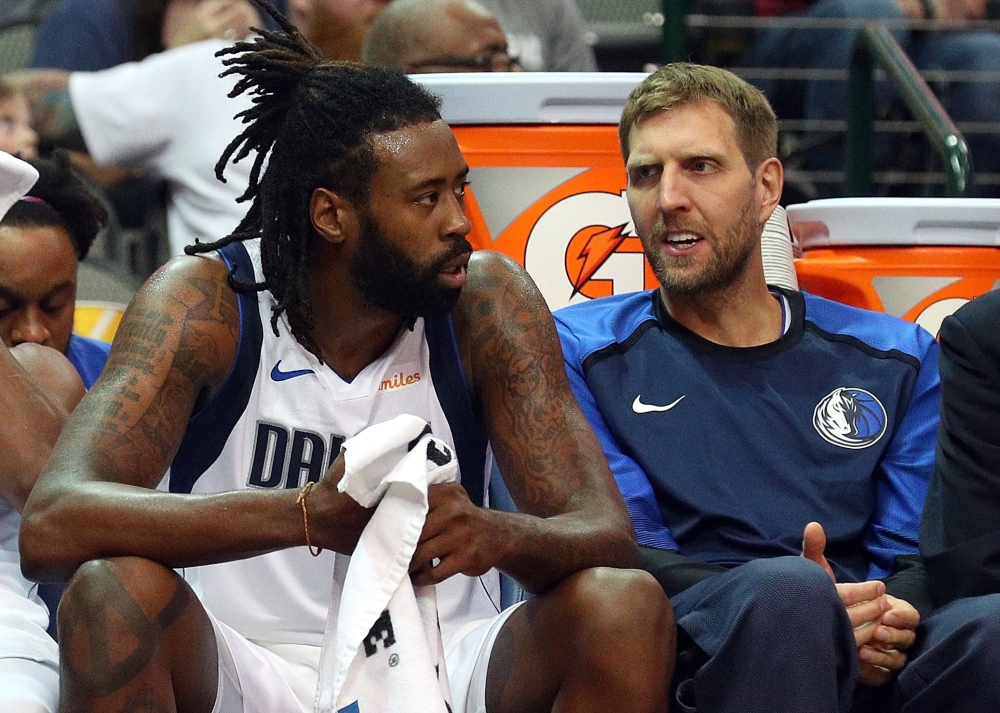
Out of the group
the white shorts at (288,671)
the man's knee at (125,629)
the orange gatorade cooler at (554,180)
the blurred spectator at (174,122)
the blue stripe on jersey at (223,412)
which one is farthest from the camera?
the blurred spectator at (174,122)

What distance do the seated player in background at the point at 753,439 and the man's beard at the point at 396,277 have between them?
0.40 m

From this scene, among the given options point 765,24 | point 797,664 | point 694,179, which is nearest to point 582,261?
point 694,179

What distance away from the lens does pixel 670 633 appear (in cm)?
201

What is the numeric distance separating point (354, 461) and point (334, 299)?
0.59 m

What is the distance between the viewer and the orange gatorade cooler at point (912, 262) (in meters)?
3.21

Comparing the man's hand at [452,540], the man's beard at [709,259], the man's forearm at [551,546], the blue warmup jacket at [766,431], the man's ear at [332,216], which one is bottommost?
the blue warmup jacket at [766,431]

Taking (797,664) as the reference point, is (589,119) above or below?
above

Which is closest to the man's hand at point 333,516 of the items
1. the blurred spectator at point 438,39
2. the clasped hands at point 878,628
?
the clasped hands at point 878,628

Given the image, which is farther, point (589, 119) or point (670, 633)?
point (589, 119)

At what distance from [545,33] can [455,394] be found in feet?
7.47

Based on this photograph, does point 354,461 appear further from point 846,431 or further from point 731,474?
point 846,431

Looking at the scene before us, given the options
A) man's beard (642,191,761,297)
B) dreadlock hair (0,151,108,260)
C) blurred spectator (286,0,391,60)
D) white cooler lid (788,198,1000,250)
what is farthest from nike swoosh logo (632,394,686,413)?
blurred spectator (286,0,391,60)

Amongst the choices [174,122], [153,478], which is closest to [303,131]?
[153,478]

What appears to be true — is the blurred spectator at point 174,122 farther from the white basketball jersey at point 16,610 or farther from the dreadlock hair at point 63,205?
the white basketball jersey at point 16,610
